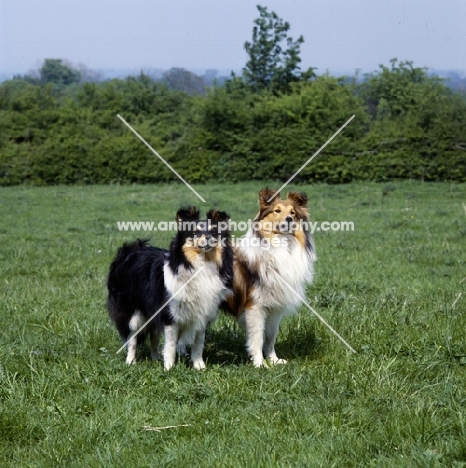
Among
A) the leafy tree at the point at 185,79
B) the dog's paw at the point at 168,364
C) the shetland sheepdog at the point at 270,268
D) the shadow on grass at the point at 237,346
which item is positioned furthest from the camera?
the leafy tree at the point at 185,79

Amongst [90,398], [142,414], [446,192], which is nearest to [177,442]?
[142,414]

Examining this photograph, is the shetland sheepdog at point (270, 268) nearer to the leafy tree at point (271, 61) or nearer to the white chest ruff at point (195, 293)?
the white chest ruff at point (195, 293)

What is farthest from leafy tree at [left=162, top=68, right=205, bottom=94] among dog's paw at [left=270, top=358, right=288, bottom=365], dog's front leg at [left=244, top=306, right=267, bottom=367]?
dog's paw at [left=270, top=358, right=288, bottom=365]

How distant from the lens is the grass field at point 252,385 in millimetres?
4254

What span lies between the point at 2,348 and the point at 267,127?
24459 mm

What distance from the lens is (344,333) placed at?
21.6 ft

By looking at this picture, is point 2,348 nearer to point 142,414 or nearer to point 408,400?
point 142,414

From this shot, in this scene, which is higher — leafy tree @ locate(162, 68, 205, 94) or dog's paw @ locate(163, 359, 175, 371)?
leafy tree @ locate(162, 68, 205, 94)

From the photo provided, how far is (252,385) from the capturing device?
5.40 m

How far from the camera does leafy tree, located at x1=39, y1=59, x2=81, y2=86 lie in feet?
200

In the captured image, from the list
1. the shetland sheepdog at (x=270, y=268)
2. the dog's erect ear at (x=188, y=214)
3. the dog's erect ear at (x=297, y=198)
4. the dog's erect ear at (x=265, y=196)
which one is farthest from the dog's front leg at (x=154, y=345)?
the dog's erect ear at (x=297, y=198)

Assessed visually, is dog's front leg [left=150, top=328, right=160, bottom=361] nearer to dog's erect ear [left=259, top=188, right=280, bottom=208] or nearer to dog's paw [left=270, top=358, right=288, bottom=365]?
dog's paw [left=270, top=358, right=288, bottom=365]

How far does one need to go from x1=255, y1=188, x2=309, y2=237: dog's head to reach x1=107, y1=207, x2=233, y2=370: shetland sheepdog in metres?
0.43

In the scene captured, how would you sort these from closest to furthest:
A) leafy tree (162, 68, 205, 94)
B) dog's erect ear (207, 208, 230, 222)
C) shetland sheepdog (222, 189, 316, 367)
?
dog's erect ear (207, 208, 230, 222) < shetland sheepdog (222, 189, 316, 367) < leafy tree (162, 68, 205, 94)
